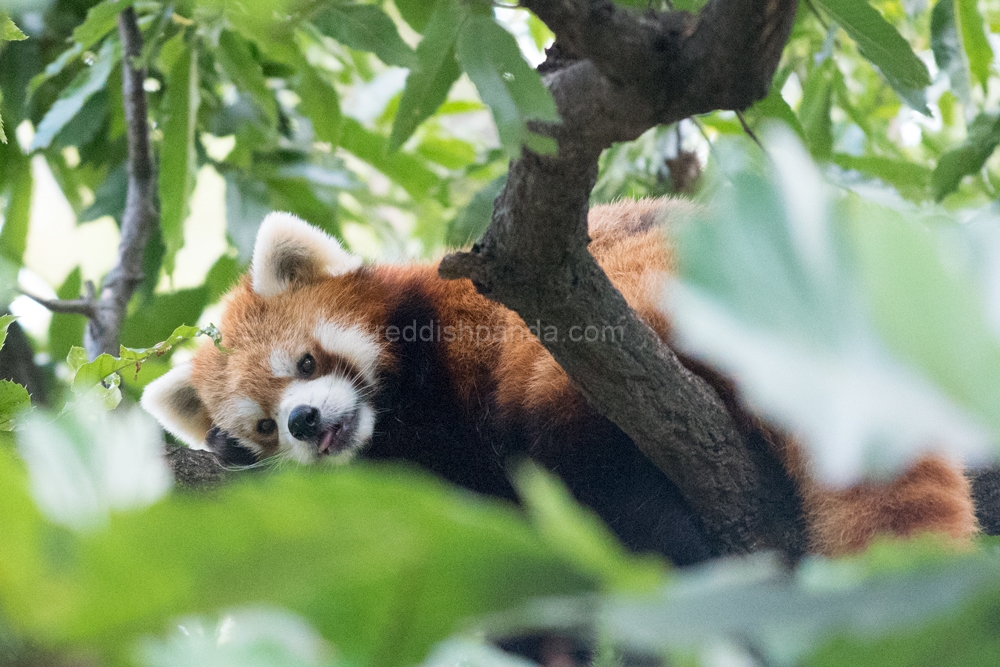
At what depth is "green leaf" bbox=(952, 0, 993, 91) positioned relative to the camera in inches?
79.7

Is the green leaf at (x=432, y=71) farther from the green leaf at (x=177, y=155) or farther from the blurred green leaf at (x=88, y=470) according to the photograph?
the green leaf at (x=177, y=155)

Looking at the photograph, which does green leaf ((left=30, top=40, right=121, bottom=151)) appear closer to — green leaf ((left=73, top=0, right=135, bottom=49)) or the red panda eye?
green leaf ((left=73, top=0, right=135, bottom=49))

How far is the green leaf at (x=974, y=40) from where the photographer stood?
2025 millimetres

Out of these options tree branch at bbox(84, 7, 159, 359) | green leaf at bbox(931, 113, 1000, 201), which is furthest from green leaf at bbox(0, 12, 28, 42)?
green leaf at bbox(931, 113, 1000, 201)

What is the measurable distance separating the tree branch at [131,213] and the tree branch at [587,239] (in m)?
1.60

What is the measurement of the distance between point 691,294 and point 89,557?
1.13ft

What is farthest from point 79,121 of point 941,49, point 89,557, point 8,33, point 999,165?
point 999,165

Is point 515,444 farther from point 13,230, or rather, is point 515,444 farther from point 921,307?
point 13,230

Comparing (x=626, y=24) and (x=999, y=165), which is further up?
(x=626, y=24)

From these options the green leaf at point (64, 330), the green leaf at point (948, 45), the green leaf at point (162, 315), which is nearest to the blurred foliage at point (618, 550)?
the green leaf at point (948, 45)

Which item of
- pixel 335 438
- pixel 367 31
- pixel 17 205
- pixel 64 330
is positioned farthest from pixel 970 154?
pixel 17 205

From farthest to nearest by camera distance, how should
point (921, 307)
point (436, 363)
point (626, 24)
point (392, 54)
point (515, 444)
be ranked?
1. point (436, 363)
2. point (515, 444)
3. point (392, 54)
4. point (626, 24)
5. point (921, 307)

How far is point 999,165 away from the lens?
3.30 metres

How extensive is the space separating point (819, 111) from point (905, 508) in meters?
1.47
